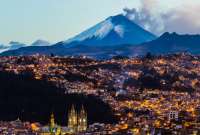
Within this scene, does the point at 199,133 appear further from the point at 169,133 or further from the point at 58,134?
the point at 58,134

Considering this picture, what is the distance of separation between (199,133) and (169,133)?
1192 centimetres

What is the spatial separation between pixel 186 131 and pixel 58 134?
3721 cm

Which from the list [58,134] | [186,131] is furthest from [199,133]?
[58,134]

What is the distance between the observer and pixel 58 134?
19875 centimetres

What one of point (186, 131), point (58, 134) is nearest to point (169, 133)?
point (186, 131)

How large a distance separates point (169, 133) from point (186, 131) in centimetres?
506

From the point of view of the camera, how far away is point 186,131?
197750 millimetres

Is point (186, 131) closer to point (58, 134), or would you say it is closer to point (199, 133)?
point (199, 133)

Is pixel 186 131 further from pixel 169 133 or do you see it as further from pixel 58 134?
pixel 58 134

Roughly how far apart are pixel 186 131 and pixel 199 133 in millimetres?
10271

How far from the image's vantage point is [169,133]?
7761 inches

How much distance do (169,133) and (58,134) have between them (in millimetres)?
32235
